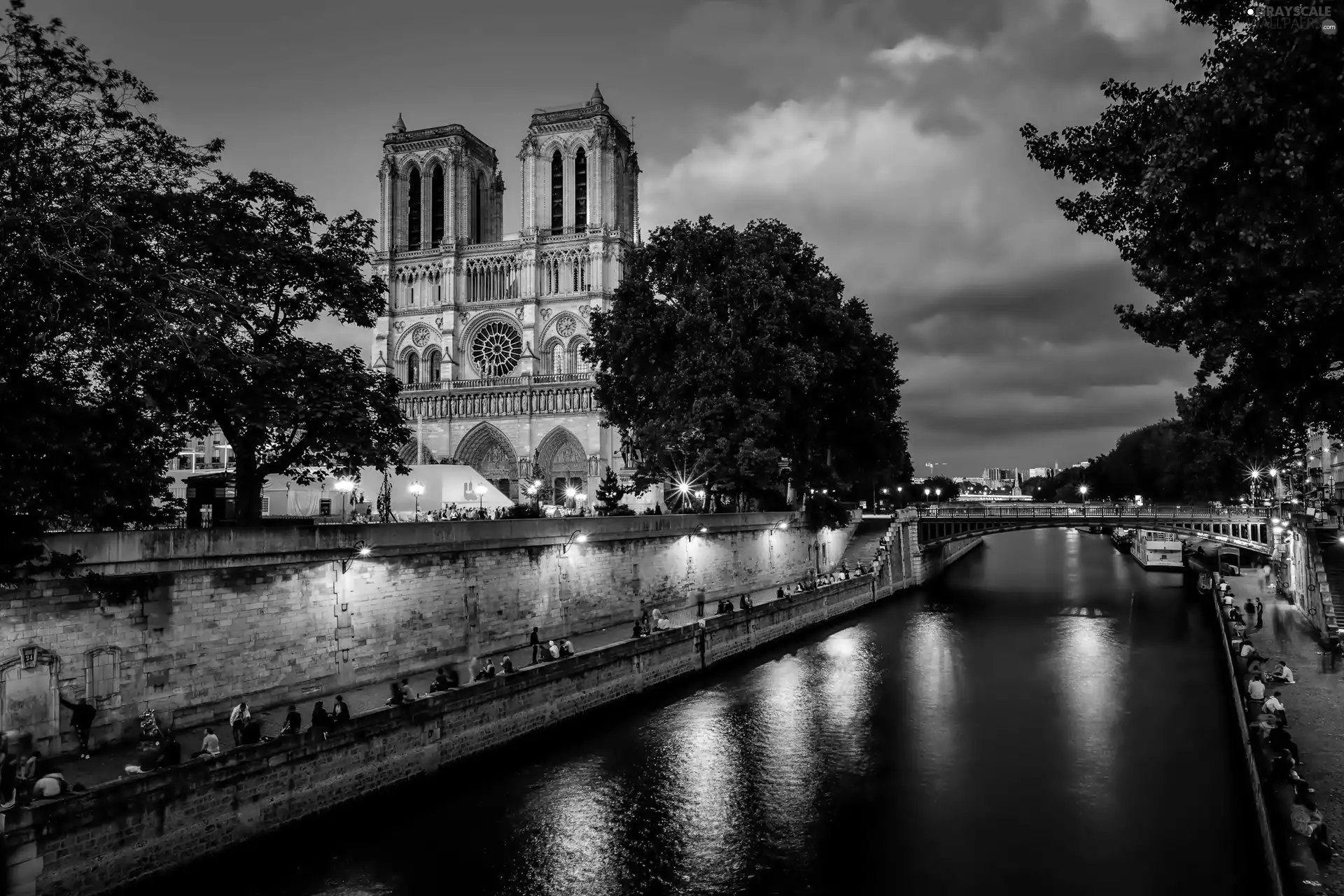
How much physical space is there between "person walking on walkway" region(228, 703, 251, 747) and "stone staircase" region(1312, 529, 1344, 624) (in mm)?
26471

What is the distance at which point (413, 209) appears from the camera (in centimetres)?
7131

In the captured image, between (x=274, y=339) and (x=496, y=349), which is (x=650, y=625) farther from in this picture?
(x=496, y=349)

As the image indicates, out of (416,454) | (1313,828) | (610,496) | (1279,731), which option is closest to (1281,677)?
(1279,731)

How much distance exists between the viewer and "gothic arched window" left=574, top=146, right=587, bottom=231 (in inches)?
2630

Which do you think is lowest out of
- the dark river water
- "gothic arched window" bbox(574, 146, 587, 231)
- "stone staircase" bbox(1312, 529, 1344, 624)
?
the dark river water

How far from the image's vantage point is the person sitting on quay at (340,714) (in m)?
14.6

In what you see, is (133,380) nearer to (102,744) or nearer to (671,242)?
(102,744)

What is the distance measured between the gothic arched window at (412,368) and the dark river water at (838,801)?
48.1 metres

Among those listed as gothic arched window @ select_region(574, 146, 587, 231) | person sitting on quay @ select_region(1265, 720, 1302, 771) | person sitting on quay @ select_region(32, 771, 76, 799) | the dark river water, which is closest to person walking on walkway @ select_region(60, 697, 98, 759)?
person sitting on quay @ select_region(32, 771, 76, 799)

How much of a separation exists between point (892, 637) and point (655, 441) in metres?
12.0

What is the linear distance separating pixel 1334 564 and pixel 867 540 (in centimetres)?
2568

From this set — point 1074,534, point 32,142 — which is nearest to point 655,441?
point 32,142

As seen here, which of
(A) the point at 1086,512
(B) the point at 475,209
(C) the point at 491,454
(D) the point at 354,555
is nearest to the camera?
(D) the point at 354,555

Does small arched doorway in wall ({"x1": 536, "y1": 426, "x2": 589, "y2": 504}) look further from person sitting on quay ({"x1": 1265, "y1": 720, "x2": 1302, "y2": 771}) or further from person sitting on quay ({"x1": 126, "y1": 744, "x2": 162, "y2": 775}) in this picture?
person sitting on quay ({"x1": 1265, "y1": 720, "x2": 1302, "y2": 771})
